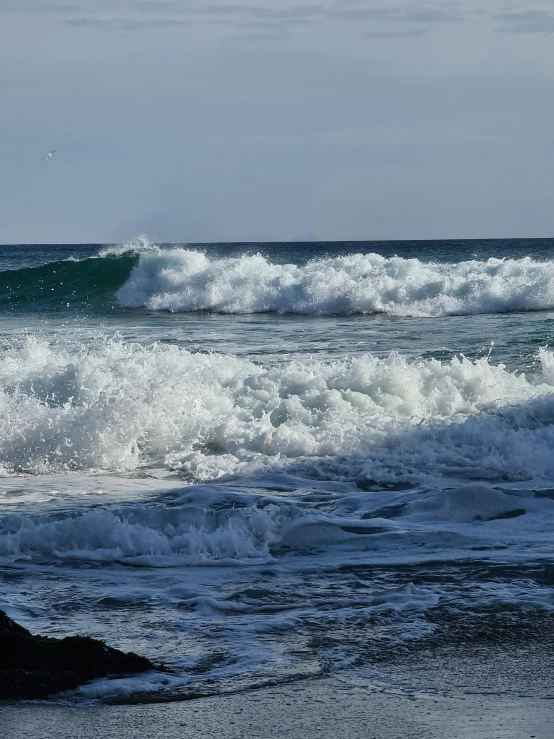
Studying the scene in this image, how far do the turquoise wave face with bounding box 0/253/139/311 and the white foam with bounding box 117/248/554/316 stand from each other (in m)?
0.86

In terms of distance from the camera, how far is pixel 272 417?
35.8 feet

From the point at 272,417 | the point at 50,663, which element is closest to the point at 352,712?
the point at 50,663

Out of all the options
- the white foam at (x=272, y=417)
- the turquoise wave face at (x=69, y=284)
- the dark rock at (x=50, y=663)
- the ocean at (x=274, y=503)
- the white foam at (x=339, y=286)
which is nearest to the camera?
the dark rock at (x=50, y=663)

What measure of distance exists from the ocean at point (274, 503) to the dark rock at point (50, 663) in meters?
0.10

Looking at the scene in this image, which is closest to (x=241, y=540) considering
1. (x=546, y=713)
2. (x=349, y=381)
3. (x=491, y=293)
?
(x=546, y=713)

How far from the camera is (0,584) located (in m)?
5.68

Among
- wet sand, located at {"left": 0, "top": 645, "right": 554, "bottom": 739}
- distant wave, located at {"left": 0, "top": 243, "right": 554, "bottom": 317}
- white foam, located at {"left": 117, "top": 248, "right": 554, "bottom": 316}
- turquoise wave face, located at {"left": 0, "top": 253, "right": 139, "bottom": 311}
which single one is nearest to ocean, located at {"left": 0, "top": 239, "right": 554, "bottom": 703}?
wet sand, located at {"left": 0, "top": 645, "right": 554, "bottom": 739}

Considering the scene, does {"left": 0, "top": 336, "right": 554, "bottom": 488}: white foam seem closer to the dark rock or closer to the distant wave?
the dark rock

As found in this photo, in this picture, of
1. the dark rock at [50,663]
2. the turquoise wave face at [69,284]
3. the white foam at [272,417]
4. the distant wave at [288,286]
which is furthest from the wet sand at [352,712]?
the turquoise wave face at [69,284]

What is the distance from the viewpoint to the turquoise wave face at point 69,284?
28.8 meters

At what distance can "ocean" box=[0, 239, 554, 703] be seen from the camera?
4785 mm

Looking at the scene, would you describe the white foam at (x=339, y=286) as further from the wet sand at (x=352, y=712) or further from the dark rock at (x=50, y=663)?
the dark rock at (x=50, y=663)

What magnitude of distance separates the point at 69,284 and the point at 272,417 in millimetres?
21876

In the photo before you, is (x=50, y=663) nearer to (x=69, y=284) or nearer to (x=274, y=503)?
(x=274, y=503)
